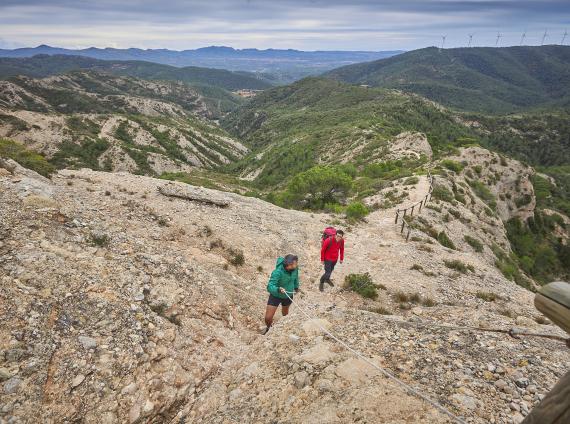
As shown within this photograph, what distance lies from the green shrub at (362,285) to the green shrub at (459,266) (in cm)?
606

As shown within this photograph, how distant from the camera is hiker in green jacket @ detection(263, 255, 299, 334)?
9305mm

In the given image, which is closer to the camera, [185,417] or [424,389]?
[424,389]

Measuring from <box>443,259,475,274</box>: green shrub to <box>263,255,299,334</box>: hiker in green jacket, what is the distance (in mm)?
11987

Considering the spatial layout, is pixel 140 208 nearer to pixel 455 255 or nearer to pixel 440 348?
pixel 440 348

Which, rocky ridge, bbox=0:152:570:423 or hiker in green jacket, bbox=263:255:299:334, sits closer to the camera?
rocky ridge, bbox=0:152:570:423

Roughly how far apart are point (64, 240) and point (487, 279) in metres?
19.4

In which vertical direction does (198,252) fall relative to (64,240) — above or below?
below

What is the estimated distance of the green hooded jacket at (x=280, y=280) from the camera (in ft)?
30.8

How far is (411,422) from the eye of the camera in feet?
18.1

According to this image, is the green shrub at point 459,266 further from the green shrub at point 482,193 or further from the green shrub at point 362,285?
the green shrub at point 482,193

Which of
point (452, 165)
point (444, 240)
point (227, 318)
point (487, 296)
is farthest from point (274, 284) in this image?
point (452, 165)

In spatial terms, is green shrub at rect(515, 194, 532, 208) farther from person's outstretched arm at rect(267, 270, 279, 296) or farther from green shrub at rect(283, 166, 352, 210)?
person's outstretched arm at rect(267, 270, 279, 296)

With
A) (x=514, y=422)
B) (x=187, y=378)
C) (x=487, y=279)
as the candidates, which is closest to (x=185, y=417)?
(x=187, y=378)

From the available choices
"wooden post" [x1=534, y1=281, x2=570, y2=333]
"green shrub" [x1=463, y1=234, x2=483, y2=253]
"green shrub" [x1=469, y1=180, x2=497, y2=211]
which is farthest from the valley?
"green shrub" [x1=469, y1=180, x2=497, y2=211]
